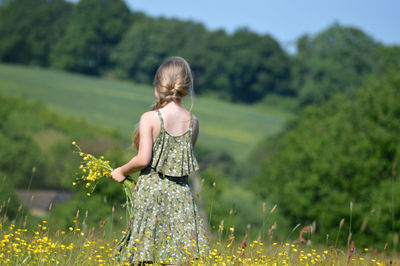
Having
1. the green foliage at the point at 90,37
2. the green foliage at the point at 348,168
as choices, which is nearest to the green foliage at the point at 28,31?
the green foliage at the point at 90,37

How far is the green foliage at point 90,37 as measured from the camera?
91.4 meters

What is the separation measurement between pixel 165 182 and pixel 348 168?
32.8 meters

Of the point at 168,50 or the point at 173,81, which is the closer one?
the point at 173,81

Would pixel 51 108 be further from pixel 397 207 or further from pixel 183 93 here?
pixel 183 93

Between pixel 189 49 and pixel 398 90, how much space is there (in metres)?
56.4

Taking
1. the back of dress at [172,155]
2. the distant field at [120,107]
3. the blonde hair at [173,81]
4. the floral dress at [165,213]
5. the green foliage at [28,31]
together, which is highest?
the green foliage at [28,31]

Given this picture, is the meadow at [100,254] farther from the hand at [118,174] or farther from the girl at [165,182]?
the hand at [118,174]

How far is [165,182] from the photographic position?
160 inches

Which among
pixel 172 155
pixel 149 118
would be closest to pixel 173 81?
pixel 149 118

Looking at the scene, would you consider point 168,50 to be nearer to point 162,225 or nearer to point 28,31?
point 28,31

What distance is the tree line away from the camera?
293ft

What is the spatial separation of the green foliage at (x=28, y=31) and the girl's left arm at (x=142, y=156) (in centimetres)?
9100

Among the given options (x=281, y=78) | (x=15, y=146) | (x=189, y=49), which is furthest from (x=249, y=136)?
(x=15, y=146)

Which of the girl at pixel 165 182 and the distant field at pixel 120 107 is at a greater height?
the girl at pixel 165 182
